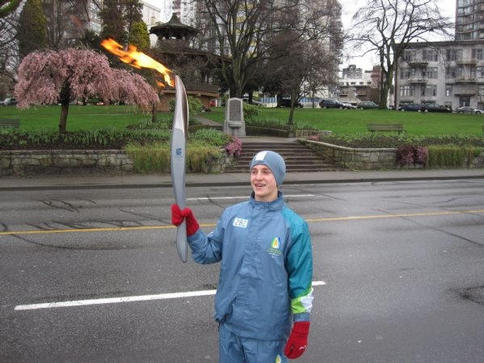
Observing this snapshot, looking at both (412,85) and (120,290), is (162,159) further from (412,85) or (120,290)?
(412,85)

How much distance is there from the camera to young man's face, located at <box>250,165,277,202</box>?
116 inches

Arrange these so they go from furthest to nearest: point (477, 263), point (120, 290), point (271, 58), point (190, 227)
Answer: point (271, 58), point (477, 263), point (120, 290), point (190, 227)

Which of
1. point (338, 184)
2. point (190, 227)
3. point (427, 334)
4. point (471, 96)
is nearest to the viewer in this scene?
point (190, 227)

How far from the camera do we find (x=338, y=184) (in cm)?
1762

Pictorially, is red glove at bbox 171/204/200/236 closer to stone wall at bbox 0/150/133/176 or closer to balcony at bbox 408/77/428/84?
stone wall at bbox 0/150/133/176

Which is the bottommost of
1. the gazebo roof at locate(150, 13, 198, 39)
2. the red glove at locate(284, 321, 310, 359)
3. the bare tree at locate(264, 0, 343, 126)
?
the red glove at locate(284, 321, 310, 359)

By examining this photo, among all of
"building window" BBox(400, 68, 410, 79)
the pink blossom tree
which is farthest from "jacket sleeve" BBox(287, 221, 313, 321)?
"building window" BBox(400, 68, 410, 79)

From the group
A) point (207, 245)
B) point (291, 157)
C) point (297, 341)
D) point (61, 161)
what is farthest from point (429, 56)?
point (297, 341)

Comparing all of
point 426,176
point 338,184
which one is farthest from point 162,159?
point 426,176

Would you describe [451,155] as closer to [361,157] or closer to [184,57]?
[361,157]

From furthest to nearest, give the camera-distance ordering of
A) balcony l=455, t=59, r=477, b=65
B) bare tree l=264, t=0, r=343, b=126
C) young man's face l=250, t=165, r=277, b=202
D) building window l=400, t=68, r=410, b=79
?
building window l=400, t=68, r=410, b=79 → balcony l=455, t=59, r=477, b=65 → bare tree l=264, t=0, r=343, b=126 → young man's face l=250, t=165, r=277, b=202

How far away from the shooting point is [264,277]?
2869 millimetres

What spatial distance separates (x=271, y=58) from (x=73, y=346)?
125 feet

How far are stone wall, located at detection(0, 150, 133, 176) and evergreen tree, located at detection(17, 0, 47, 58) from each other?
101 feet
